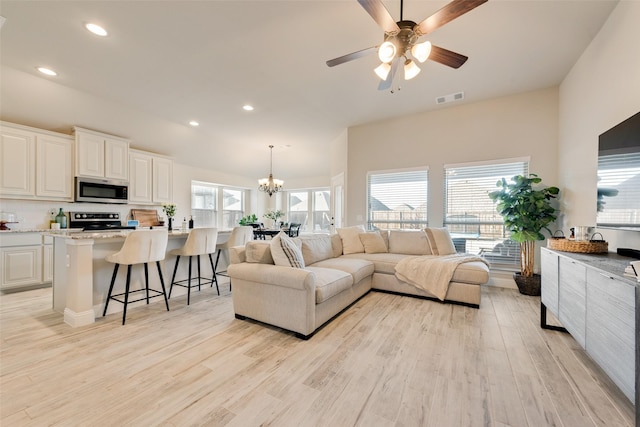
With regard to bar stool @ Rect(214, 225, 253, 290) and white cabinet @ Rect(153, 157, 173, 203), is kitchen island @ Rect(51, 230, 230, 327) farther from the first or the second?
white cabinet @ Rect(153, 157, 173, 203)

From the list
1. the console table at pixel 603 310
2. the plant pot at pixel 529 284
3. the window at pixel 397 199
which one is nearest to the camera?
the console table at pixel 603 310

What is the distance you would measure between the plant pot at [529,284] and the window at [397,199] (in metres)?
1.63

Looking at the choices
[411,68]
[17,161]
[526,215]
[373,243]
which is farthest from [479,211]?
[17,161]

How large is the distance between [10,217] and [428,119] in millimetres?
7028

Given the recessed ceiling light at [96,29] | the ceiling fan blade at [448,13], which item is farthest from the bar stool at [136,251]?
the ceiling fan blade at [448,13]

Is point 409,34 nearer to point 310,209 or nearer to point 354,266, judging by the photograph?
point 354,266

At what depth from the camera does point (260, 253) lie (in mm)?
2822

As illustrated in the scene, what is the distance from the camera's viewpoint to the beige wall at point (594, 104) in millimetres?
2205

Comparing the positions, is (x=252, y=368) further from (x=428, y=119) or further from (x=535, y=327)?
(x=428, y=119)

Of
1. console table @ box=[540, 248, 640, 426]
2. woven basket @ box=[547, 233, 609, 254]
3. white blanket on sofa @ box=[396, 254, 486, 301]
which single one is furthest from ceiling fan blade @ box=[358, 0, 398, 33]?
white blanket on sofa @ box=[396, 254, 486, 301]

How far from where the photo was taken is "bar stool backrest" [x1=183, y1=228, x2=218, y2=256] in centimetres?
333

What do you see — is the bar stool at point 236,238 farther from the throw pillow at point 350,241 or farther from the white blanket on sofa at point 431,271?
the white blanket on sofa at point 431,271

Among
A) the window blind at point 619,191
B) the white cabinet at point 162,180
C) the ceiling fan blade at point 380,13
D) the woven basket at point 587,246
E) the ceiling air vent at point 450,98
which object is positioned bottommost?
the woven basket at point 587,246

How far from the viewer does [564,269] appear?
216 cm
